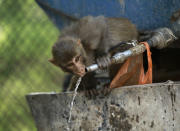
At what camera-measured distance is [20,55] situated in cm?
411

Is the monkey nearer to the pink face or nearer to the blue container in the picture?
the pink face

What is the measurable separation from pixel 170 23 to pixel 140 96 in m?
0.88

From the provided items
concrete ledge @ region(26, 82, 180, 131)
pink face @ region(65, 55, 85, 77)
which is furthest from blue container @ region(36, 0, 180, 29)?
concrete ledge @ region(26, 82, 180, 131)

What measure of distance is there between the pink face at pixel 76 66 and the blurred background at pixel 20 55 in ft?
5.44

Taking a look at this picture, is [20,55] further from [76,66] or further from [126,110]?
[126,110]

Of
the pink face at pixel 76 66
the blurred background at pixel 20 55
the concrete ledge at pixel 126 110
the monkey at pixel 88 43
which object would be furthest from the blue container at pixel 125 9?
the concrete ledge at pixel 126 110

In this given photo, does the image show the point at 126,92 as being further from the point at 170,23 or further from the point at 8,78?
the point at 8,78

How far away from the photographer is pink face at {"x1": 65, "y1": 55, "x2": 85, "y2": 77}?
2223 millimetres

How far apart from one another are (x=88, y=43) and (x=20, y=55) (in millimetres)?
1823

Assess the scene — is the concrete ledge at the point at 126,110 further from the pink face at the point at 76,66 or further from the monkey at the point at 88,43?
the monkey at the point at 88,43

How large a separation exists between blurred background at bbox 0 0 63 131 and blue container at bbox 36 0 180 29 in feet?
1.88

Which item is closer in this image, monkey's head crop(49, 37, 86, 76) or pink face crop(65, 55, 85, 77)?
pink face crop(65, 55, 85, 77)

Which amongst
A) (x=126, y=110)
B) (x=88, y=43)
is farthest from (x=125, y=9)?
(x=126, y=110)

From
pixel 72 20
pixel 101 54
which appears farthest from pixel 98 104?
pixel 72 20
